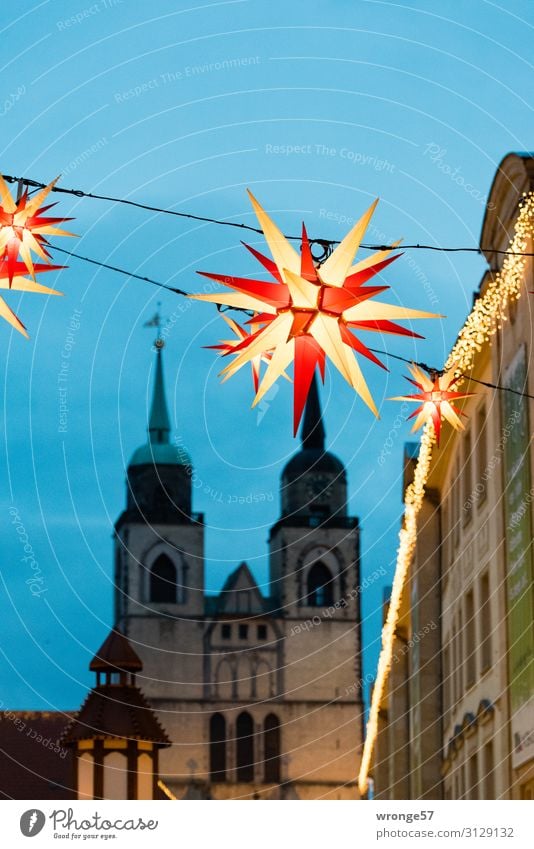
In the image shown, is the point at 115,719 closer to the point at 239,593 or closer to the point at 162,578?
the point at 162,578

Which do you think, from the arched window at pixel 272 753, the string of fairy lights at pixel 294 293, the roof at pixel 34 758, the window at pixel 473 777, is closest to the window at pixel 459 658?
the window at pixel 473 777

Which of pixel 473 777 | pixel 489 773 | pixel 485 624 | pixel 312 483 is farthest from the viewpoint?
pixel 312 483

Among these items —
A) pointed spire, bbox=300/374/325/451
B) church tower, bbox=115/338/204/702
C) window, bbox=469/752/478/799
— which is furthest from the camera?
pointed spire, bbox=300/374/325/451

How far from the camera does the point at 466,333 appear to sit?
1905 centimetres

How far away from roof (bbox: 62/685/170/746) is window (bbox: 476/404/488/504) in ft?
29.0

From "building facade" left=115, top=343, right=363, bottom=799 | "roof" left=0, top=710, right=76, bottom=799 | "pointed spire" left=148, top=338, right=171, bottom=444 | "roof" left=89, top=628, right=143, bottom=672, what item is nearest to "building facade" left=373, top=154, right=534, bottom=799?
"roof" left=89, top=628, right=143, bottom=672

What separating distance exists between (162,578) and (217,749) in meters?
10.0

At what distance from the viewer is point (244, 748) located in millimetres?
89438

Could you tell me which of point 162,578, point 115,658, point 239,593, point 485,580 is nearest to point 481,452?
point 485,580

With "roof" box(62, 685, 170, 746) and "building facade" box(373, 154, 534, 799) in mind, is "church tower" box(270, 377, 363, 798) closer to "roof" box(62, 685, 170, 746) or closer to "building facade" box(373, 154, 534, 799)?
"roof" box(62, 685, 170, 746)

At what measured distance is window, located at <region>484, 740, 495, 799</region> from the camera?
1911 cm

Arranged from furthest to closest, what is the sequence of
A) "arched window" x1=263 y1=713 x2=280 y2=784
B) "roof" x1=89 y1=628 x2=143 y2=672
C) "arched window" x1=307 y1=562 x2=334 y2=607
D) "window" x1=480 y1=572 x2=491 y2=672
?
1. "arched window" x1=307 y1=562 x2=334 y2=607
2. "arched window" x1=263 y1=713 x2=280 y2=784
3. "roof" x1=89 y1=628 x2=143 y2=672
4. "window" x1=480 y1=572 x2=491 y2=672
